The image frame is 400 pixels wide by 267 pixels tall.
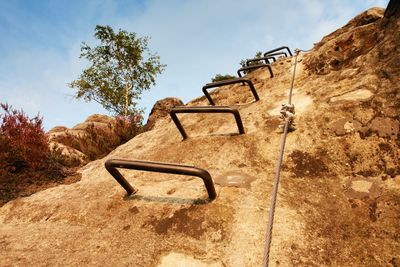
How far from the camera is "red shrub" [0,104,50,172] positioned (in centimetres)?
410

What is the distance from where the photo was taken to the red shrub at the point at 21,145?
4098 millimetres

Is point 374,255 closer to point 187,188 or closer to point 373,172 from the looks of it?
point 373,172

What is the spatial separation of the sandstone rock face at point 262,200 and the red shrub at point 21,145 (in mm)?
1379

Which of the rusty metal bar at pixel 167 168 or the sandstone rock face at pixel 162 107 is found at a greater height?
the sandstone rock face at pixel 162 107

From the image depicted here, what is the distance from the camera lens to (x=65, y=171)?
426cm

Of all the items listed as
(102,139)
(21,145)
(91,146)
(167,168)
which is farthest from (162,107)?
(167,168)

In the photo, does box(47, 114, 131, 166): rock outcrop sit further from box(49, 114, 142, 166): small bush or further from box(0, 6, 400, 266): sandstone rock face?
box(0, 6, 400, 266): sandstone rock face

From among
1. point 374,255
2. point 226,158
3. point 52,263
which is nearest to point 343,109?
point 226,158

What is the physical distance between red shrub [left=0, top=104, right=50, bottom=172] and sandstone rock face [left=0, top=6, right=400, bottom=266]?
138cm

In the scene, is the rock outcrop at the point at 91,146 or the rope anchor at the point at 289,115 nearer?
the rope anchor at the point at 289,115

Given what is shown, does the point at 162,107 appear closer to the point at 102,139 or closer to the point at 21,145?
the point at 102,139

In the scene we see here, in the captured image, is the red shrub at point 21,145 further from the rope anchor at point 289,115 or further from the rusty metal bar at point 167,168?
the rope anchor at point 289,115

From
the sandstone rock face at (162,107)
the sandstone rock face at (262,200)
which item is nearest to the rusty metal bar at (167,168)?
the sandstone rock face at (262,200)

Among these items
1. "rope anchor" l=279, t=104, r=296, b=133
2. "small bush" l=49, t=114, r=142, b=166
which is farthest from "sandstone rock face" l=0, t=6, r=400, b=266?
"small bush" l=49, t=114, r=142, b=166
